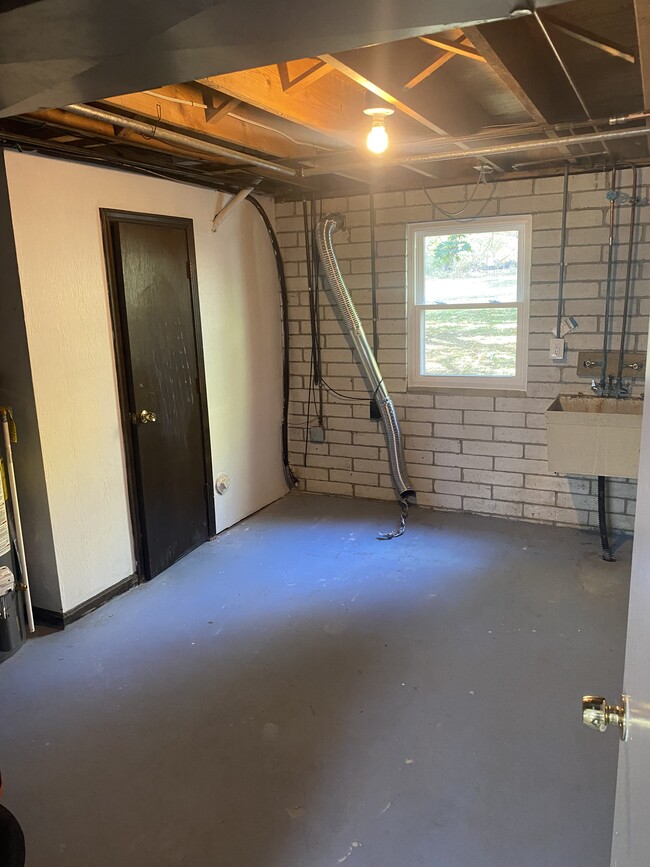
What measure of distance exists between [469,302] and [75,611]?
10.3 ft

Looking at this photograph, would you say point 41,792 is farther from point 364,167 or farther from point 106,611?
point 364,167

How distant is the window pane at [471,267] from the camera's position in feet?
13.8

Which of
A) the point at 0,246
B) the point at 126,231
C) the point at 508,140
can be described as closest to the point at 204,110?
the point at 126,231

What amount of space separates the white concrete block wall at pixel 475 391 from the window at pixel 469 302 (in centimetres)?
8

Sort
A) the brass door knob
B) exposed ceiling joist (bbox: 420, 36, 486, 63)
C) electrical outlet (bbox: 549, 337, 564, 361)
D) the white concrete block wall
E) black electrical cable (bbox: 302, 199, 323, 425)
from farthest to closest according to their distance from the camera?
black electrical cable (bbox: 302, 199, 323, 425), electrical outlet (bbox: 549, 337, 564, 361), the white concrete block wall, exposed ceiling joist (bbox: 420, 36, 486, 63), the brass door knob

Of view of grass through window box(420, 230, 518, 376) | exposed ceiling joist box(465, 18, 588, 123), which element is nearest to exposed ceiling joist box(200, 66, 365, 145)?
→ exposed ceiling joist box(465, 18, 588, 123)

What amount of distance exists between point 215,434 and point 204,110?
2071 mm

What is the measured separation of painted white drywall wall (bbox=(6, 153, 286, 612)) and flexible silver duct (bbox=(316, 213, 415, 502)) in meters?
0.62

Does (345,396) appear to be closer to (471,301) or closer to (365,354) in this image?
(365,354)

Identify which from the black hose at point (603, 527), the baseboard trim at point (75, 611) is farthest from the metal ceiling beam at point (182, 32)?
the black hose at point (603, 527)

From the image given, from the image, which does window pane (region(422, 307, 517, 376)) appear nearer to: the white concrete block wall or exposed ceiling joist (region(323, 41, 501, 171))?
the white concrete block wall

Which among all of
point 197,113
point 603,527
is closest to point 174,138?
point 197,113

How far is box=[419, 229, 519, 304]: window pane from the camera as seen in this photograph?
421cm

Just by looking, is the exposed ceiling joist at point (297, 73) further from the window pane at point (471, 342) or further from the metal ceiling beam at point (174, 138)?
the window pane at point (471, 342)
